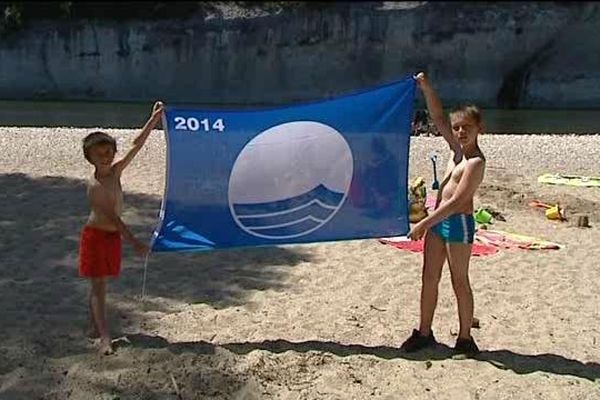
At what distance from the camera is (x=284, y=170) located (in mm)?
5094

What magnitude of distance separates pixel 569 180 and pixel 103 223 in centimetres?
843

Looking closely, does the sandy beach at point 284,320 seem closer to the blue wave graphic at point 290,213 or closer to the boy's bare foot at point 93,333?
the boy's bare foot at point 93,333

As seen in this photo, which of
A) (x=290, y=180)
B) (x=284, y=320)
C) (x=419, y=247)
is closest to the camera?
(x=290, y=180)

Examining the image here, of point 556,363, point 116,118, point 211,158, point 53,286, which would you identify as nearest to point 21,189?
point 53,286

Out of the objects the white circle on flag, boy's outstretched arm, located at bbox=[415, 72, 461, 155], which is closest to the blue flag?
the white circle on flag

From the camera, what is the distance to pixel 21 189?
987 centimetres

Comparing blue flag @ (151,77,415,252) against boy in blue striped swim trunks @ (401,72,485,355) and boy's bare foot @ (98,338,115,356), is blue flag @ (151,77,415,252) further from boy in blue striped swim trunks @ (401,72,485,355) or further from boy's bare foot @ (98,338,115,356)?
boy's bare foot @ (98,338,115,356)

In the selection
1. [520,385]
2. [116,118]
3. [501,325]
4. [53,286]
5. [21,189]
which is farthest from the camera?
[116,118]

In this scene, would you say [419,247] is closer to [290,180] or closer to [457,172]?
[290,180]

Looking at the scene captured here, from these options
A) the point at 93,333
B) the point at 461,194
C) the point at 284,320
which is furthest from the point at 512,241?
the point at 93,333

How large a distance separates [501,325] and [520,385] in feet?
3.87

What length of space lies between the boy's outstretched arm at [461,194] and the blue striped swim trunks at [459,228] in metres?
0.07

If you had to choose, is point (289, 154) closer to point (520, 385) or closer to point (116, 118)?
point (520, 385)

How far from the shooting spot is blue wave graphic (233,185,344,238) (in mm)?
5125
